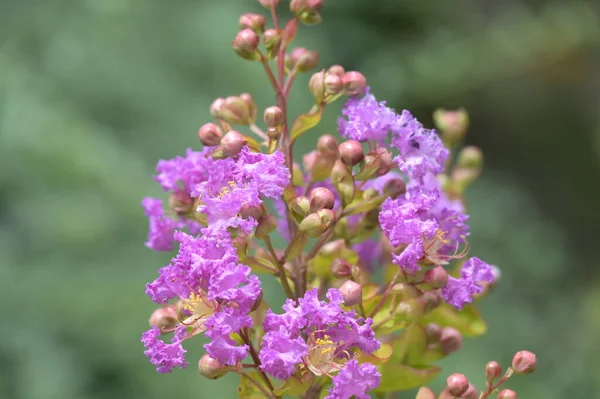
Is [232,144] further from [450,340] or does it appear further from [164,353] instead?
[450,340]

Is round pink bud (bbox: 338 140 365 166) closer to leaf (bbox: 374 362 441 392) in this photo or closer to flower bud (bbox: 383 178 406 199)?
flower bud (bbox: 383 178 406 199)

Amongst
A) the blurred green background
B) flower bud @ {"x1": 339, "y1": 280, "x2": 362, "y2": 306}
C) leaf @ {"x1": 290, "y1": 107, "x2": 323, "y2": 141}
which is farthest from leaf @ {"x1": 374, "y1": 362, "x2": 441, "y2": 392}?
the blurred green background

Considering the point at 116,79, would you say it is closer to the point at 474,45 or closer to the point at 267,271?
the point at 474,45

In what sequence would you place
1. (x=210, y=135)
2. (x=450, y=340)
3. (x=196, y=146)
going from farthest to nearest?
(x=196, y=146) < (x=450, y=340) < (x=210, y=135)

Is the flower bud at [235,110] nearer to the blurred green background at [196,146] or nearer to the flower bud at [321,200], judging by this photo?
the flower bud at [321,200]

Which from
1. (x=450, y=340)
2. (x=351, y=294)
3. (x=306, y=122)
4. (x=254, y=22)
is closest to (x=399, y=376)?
(x=450, y=340)
